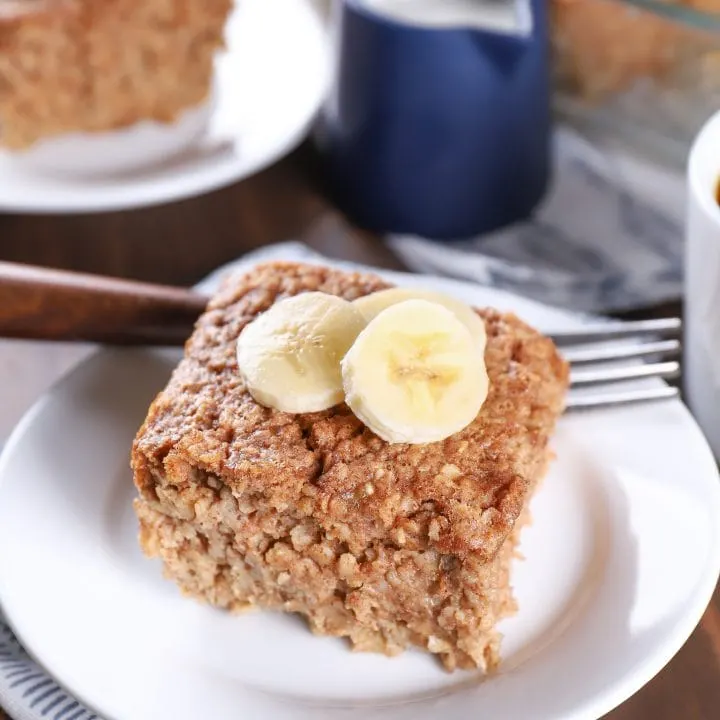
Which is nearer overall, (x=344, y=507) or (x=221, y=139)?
(x=344, y=507)

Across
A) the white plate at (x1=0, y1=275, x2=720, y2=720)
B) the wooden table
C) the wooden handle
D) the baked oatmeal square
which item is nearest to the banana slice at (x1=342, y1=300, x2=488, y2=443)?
the baked oatmeal square

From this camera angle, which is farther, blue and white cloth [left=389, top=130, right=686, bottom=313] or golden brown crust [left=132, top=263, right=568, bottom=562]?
blue and white cloth [left=389, top=130, right=686, bottom=313]

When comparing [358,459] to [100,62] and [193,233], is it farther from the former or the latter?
[100,62]

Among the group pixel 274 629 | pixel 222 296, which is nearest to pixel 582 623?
pixel 274 629

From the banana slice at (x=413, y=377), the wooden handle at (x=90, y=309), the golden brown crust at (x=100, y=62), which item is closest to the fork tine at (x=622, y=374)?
the banana slice at (x=413, y=377)

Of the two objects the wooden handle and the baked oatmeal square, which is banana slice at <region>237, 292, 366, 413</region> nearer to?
the baked oatmeal square

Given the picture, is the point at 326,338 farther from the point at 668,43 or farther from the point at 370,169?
the point at 668,43

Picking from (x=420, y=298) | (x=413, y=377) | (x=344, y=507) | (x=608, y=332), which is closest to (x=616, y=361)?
(x=608, y=332)
